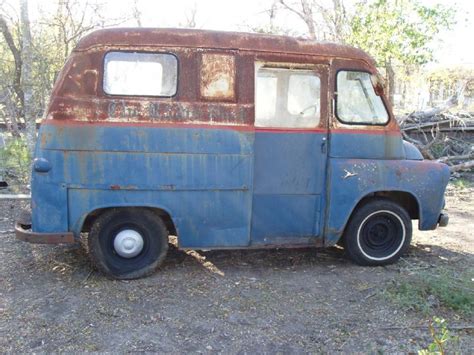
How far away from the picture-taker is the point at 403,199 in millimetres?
5812

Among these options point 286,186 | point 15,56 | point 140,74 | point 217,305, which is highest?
point 15,56

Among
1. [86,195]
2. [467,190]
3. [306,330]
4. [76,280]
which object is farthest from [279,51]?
[467,190]

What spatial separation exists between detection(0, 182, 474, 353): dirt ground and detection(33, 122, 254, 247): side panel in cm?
57

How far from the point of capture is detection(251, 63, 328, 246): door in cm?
516

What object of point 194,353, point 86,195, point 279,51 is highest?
point 279,51

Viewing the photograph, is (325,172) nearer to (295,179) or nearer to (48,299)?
(295,179)

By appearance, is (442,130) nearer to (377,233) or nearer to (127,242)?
(377,233)

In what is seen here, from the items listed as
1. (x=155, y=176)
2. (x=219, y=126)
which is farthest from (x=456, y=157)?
(x=155, y=176)

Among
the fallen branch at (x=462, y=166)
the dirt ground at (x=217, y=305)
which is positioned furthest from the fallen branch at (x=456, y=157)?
the dirt ground at (x=217, y=305)

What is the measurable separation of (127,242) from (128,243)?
0.05 ft

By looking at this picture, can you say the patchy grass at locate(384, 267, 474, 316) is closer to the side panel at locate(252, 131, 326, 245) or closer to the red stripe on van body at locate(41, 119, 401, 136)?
the side panel at locate(252, 131, 326, 245)

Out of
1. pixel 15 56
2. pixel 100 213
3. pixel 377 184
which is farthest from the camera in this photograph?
pixel 15 56

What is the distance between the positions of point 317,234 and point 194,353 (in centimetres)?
219

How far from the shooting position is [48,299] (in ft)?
15.2
